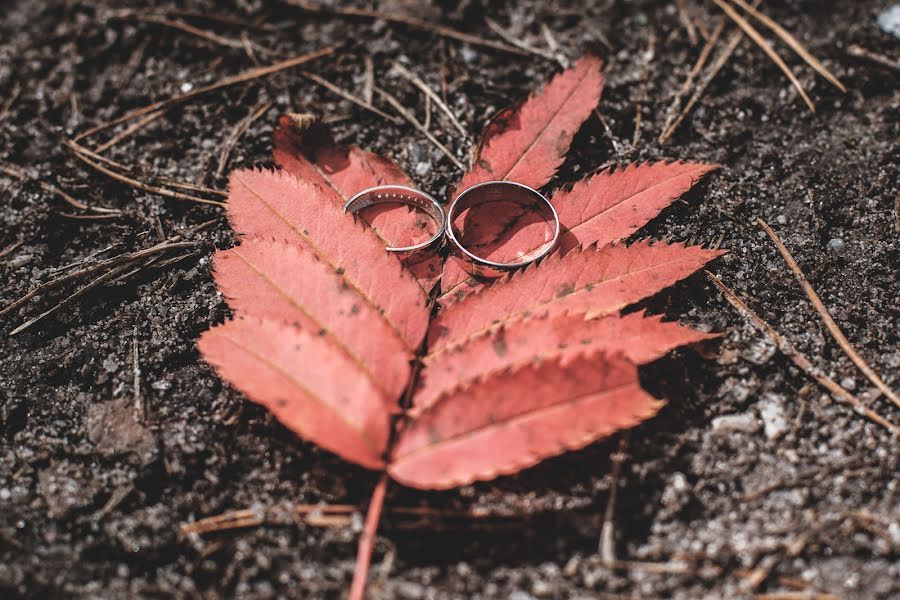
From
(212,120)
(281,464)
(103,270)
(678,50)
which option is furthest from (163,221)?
(678,50)

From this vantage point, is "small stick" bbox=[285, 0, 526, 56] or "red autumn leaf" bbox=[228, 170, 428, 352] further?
"small stick" bbox=[285, 0, 526, 56]

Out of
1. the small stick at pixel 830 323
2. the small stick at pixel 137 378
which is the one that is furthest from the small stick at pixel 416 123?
the small stick at pixel 137 378

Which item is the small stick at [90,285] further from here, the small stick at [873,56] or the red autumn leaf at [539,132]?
the small stick at [873,56]

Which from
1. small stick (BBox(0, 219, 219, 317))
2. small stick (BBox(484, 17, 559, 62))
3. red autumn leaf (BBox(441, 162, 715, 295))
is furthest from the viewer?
small stick (BBox(484, 17, 559, 62))

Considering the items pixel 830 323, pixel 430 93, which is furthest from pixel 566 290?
pixel 430 93

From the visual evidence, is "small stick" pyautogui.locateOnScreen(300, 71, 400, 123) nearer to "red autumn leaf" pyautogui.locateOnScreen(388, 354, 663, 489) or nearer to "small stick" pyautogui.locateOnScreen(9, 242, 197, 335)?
"small stick" pyautogui.locateOnScreen(9, 242, 197, 335)

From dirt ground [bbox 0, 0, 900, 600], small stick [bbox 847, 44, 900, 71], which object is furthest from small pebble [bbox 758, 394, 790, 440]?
small stick [bbox 847, 44, 900, 71]
